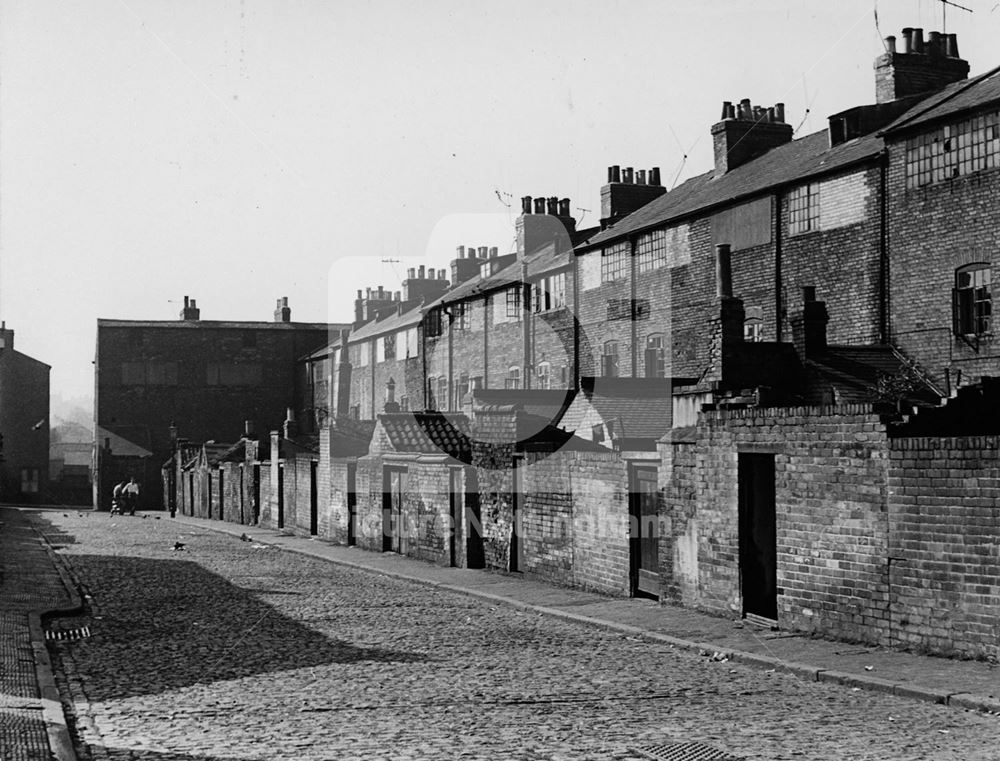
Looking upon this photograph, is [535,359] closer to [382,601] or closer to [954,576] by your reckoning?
[382,601]

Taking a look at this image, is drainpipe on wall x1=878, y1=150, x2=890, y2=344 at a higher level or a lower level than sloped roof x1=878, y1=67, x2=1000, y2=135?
lower

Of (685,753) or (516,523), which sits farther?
(516,523)

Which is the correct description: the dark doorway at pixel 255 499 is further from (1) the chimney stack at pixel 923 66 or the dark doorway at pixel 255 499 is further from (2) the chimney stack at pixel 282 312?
(2) the chimney stack at pixel 282 312

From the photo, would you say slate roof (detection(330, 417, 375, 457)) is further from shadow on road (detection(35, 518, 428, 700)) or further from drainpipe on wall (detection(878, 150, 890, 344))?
drainpipe on wall (detection(878, 150, 890, 344))

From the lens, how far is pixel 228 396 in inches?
2601

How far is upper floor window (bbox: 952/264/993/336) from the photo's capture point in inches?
890

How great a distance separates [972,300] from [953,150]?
124 inches

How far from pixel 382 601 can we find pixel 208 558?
9.39 m

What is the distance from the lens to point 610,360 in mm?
35562

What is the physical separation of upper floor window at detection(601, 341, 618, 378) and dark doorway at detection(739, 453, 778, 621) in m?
21.0

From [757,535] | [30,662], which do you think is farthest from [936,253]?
[30,662]

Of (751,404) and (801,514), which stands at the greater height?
(751,404)

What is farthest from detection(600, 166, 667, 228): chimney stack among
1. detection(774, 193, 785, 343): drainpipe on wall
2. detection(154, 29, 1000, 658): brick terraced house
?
detection(774, 193, 785, 343): drainpipe on wall

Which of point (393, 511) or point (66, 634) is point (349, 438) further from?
point (66, 634)
